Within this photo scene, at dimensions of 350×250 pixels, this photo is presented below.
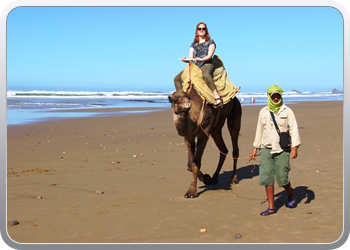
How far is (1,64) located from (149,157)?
7.00 metres

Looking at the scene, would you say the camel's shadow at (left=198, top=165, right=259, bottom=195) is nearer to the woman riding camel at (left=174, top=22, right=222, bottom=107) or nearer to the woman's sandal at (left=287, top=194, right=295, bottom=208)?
the woman's sandal at (left=287, top=194, right=295, bottom=208)

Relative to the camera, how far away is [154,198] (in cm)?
768

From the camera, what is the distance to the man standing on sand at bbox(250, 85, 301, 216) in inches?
256

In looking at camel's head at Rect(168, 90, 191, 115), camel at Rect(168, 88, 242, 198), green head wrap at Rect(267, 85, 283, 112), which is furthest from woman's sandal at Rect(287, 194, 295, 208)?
camel's head at Rect(168, 90, 191, 115)

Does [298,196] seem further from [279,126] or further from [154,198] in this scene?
[154,198]

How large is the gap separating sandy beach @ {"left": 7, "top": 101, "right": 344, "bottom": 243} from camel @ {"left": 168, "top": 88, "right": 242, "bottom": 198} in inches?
17.2

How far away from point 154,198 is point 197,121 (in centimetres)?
163

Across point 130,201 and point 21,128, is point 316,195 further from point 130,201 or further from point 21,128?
point 21,128

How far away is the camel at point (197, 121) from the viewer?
7.19 metres

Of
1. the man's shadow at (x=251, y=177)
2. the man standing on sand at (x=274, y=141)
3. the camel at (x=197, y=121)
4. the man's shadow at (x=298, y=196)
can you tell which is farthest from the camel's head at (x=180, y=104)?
the man's shadow at (x=298, y=196)

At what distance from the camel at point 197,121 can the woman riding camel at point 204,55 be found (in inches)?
16.6

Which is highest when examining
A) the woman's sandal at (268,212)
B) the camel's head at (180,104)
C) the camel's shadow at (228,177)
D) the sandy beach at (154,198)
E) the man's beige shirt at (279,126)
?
the camel's head at (180,104)

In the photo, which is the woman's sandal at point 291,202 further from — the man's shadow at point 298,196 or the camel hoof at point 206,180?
the camel hoof at point 206,180

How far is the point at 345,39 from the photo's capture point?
5.17 metres
